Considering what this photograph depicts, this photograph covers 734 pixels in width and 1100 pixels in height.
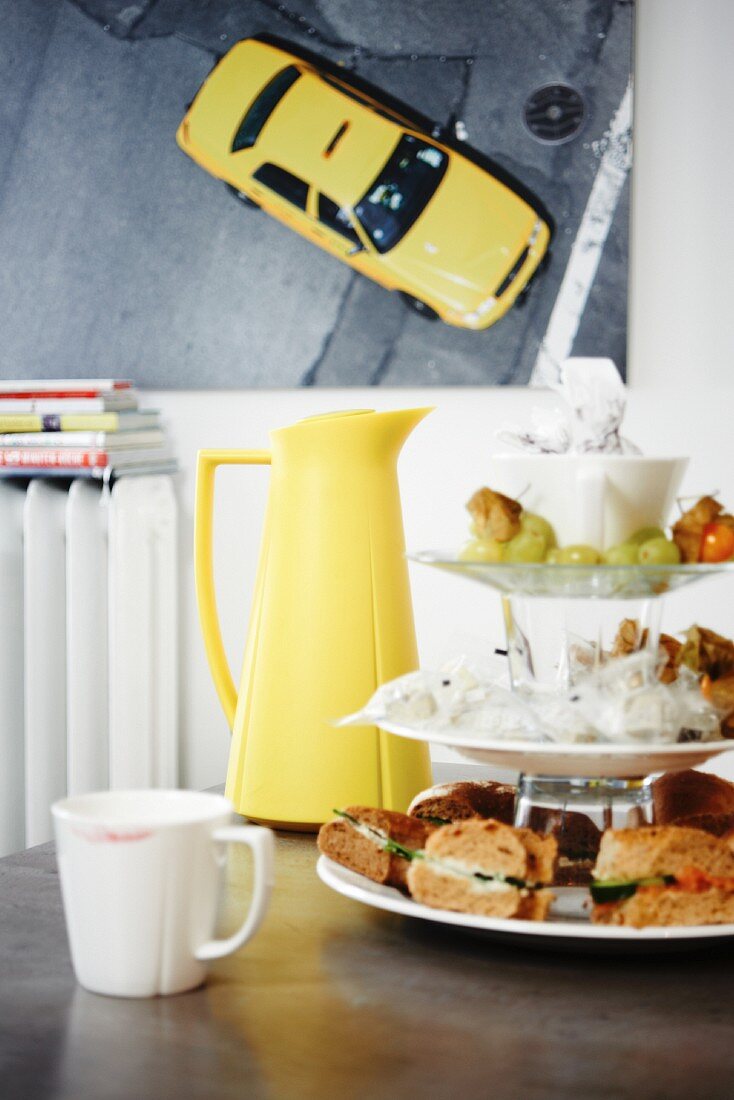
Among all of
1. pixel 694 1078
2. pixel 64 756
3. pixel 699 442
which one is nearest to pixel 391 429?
pixel 694 1078

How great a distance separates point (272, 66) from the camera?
1.95 meters

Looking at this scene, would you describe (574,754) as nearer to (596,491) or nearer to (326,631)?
(596,491)

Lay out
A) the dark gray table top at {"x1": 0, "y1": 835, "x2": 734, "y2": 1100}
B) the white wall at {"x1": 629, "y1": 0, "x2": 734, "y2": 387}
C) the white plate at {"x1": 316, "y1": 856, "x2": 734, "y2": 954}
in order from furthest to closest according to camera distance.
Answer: the white wall at {"x1": 629, "y1": 0, "x2": 734, "y2": 387} < the white plate at {"x1": 316, "y1": 856, "x2": 734, "y2": 954} < the dark gray table top at {"x1": 0, "y1": 835, "x2": 734, "y2": 1100}

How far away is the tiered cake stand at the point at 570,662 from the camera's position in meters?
0.62

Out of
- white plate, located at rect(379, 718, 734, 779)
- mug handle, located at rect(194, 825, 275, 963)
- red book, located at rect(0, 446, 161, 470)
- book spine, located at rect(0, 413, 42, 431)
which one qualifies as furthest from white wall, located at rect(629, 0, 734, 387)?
mug handle, located at rect(194, 825, 275, 963)

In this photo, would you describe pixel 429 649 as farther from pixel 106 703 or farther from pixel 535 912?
pixel 535 912

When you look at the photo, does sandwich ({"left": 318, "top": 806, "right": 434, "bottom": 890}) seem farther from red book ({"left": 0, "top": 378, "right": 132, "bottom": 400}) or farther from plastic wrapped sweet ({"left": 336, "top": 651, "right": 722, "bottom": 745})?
red book ({"left": 0, "top": 378, "right": 132, "bottom": 400})

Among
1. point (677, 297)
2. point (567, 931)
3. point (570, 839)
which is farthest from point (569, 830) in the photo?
point (677, 297)

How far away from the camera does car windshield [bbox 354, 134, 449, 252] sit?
186 cm

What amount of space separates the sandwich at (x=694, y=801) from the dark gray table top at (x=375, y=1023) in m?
0.09

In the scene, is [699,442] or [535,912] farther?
[699,442]

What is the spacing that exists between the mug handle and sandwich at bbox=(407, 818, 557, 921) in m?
0.09

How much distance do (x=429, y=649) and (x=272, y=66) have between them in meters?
0.90

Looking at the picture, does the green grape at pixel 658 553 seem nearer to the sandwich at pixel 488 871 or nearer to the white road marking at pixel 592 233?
the sandwich at pixel 488 871
